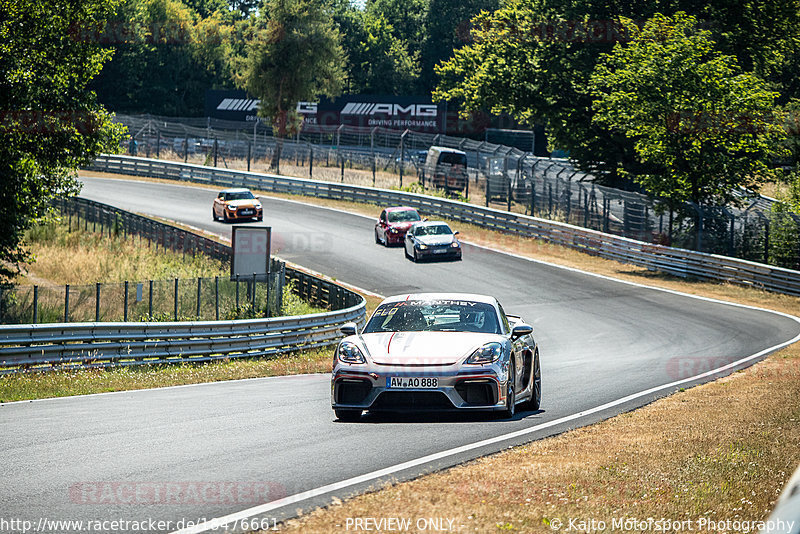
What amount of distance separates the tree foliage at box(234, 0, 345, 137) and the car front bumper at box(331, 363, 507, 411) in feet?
203

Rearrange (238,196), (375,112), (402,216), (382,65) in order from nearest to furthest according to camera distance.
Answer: (402,216) < (238,196) < (375,112) < (382,65)

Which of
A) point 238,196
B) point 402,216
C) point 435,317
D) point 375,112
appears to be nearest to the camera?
point 435,317

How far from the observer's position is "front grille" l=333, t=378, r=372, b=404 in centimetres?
1066

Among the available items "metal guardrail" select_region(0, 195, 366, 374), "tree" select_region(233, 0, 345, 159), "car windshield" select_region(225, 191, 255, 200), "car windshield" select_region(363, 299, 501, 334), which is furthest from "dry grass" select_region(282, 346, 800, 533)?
"tree" select_region(233, 0, 345, 159)

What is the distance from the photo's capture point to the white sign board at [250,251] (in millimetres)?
26438

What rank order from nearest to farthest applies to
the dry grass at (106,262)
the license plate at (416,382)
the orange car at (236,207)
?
the license plate at (416,382)
the dry grass at (106,262)
the orange car at (236,207)

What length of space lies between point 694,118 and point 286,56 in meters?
38.7

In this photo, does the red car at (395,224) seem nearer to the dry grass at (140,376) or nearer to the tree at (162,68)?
the dry grass at (140,376)

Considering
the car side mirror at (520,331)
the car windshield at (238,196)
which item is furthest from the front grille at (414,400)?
the car windshield at (238,196)

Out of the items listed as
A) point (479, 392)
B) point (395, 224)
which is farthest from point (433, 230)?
point (479, 392)

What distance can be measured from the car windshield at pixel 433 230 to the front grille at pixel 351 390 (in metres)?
27.4

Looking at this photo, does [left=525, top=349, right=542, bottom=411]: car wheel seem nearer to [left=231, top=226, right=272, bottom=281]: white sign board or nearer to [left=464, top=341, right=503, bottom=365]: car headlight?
[left=464, top=341, right=503, bottom=365]: car headlight

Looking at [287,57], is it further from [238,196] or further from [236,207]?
[236,207]

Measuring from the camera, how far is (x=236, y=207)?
4572 centimetres
